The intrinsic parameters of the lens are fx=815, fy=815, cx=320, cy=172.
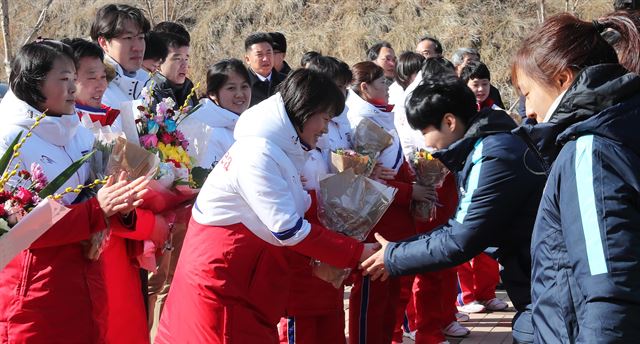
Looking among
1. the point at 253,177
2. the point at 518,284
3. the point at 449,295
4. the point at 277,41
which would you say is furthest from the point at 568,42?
the point at 277,41

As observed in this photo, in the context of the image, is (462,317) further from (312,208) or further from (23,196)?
(23,196)

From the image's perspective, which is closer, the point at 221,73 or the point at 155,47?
the point at 221,73

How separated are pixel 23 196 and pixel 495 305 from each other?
4.88 meters

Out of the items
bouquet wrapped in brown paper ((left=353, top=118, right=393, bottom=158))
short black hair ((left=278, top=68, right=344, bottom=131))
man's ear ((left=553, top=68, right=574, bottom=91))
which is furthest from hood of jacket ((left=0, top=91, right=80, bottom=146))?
man's ear ((left=553, top=68, right=574, bottom=91))

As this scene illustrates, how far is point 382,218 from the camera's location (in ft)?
17.5

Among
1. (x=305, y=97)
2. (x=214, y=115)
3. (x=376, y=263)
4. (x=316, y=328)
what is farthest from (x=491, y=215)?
(x=214, y=115)

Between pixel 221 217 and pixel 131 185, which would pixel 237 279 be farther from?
pixel 131 185

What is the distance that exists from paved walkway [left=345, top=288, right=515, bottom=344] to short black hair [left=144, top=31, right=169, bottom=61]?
2.88 meters

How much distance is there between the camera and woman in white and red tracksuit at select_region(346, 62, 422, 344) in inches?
201

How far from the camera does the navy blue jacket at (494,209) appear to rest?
3395 mm

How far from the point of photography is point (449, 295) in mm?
6172

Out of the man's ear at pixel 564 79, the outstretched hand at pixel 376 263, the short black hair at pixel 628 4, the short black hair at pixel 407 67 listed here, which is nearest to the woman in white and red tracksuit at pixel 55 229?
the outstretched hand at pixel 376 263

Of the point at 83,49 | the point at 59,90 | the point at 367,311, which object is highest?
the point at 83,49

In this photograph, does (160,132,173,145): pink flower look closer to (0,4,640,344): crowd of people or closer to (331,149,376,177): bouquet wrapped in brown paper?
(0,4,640,344): crowd of people
